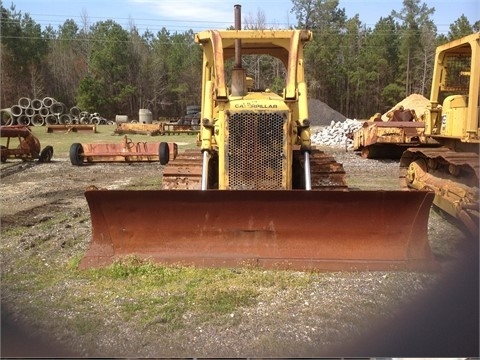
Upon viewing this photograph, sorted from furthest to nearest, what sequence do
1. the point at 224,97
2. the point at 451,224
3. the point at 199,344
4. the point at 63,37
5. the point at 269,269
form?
the point at 63,37, the point at 451,224, the point at 224,97, the point at 269,269, the point at 199,344

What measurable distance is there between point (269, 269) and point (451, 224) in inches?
136

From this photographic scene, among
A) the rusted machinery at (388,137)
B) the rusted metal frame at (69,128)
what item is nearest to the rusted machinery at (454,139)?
the rusted machinery at (388,137)

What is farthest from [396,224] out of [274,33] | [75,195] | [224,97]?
[75,195]

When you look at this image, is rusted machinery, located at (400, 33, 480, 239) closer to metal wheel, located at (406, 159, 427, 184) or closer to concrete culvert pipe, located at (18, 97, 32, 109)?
metal wheel, located at (406, 159, 427, 184)

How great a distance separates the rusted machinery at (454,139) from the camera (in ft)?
21.8

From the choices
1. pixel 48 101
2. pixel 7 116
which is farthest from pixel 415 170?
pixel 48 101

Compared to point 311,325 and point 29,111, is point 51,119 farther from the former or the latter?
point 311,325

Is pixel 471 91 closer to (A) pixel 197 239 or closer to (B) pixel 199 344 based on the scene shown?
(A) pixel 197 239

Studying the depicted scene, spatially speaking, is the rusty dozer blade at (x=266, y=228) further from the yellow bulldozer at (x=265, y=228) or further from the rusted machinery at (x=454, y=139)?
the rusted machinery at (x=454, y=139)

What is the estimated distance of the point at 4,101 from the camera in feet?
129

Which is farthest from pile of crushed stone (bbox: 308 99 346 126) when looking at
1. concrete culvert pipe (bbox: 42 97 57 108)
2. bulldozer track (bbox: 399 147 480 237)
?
bulldozer track (bbox: 399 147 480 237)

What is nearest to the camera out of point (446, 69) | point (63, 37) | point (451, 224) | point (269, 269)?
point (269, 269)

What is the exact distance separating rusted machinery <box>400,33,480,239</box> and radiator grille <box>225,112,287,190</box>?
96.3 inches

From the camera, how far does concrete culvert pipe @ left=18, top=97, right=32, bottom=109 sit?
3843 cm
